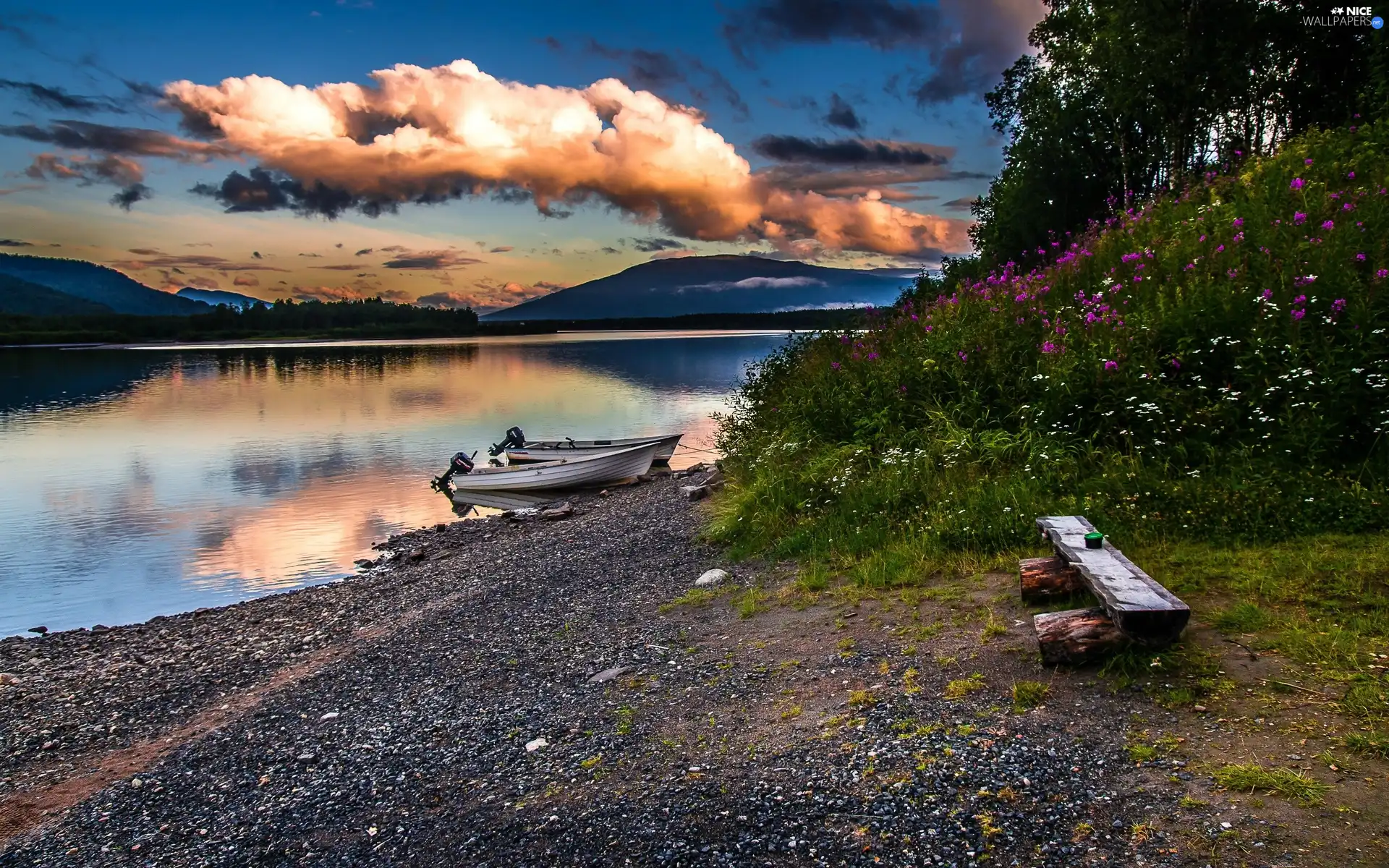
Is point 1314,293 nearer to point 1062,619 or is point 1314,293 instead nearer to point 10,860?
point 1062,619

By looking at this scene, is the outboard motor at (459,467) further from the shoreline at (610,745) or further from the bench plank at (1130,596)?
the bench plank at (1130,596)

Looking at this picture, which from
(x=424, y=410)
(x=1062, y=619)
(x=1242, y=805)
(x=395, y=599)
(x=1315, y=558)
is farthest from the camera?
(x=424, y=410)

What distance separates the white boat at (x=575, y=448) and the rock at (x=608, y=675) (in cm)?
2015

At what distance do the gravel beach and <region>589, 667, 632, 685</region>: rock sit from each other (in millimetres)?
39

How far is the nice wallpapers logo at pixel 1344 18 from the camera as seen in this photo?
2231 centimetres

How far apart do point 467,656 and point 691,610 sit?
2.57 meters

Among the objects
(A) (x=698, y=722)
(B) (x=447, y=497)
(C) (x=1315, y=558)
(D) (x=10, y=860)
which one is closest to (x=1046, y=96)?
(B) (x=447, y=497)

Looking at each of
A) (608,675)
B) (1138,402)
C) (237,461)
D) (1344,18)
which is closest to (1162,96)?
(1344,18)

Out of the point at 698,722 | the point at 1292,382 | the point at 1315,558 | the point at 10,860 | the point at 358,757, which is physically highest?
the point at 1292,382

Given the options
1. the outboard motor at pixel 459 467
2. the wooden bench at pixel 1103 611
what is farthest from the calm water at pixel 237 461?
the wooden bench at pixel 1103 611

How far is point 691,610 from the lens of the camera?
9.13 m

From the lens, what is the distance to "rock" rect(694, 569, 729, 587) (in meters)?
9.97

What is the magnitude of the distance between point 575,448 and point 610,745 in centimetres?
2354

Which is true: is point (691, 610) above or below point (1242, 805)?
below
